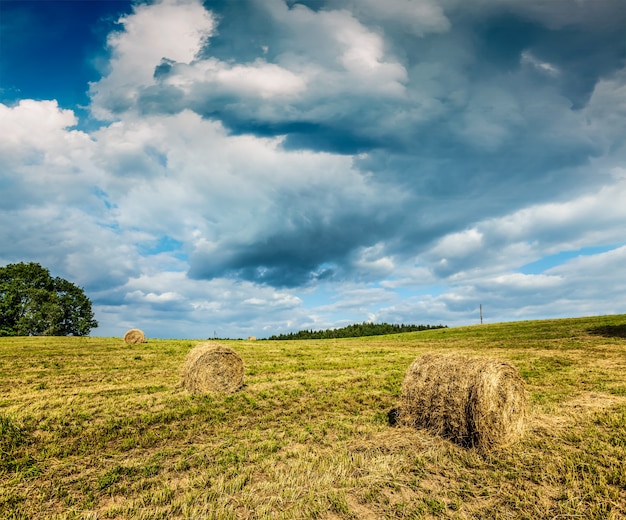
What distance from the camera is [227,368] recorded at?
16125 millimetres

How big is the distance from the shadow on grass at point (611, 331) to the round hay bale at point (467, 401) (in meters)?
33.9

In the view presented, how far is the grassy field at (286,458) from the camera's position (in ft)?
21.3

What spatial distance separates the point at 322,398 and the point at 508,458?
22.8 ft

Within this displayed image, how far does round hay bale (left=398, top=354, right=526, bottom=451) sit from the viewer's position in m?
9.18

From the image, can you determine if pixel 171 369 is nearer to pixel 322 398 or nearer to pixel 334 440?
pixel 322 398

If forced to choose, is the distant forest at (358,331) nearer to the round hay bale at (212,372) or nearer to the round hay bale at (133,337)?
the round hay bale at (133,337)

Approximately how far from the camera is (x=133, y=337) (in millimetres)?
41219

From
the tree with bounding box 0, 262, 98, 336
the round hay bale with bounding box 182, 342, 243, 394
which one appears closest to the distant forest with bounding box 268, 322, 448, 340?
the tree with bounding box 0, 262, 98, 336

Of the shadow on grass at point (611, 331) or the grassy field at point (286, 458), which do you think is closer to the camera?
the grassy field at point (286, 458)

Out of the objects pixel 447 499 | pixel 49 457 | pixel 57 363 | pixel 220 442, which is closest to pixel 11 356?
pixel 57 363

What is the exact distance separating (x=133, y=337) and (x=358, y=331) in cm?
5466

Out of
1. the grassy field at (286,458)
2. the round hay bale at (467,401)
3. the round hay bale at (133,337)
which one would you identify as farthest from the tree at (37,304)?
the round hay bale at (467,401)

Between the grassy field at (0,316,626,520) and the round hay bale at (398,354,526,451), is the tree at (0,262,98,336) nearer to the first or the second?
the grassy field at (0,316,626,520)

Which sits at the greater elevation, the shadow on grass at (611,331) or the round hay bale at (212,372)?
the round hay bale at (212,372)
